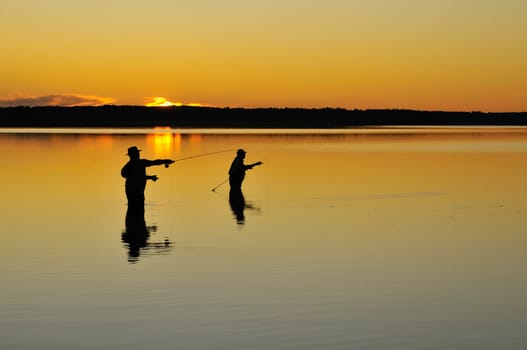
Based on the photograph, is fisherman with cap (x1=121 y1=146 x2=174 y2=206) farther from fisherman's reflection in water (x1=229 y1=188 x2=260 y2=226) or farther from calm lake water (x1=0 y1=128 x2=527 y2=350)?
fisherman's reflection in water (x1=229 y1=188 x2=260 y2=226)

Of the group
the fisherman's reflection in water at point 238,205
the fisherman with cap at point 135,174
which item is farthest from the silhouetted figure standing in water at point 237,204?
the fisherman with cap at point 135,174

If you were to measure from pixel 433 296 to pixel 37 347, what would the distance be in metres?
5.43

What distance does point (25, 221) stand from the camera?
2239 centimetres

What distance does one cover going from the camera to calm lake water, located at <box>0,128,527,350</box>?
11.3 meters

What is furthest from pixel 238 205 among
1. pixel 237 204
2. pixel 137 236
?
pixel 137 236

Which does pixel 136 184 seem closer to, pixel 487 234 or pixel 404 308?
pixel 487 234

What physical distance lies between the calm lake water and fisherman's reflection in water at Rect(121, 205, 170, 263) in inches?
5.0

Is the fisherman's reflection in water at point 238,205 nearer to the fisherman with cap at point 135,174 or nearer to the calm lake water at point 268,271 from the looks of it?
the calm lake water at point 268,271

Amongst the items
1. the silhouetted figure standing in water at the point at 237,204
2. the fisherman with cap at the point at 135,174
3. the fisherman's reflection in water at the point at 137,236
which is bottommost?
the silhouetted figure standing in water at the point at 237,204

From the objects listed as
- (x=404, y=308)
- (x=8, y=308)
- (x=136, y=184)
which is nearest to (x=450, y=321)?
(x=404, y=308)

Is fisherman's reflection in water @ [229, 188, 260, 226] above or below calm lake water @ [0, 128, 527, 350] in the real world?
below

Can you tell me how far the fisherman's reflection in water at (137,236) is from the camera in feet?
58.4

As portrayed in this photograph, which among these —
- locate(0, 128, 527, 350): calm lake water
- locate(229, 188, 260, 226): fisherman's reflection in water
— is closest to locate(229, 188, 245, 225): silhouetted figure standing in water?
locate(229, 188, 260, 226): fisherman's reflection in water

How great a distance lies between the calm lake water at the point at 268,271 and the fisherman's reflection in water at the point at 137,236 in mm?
127
